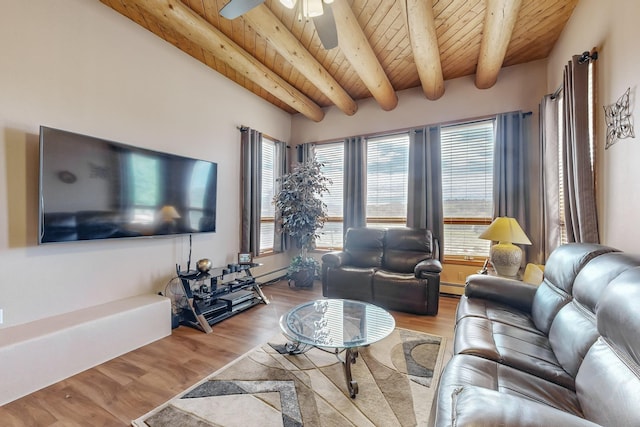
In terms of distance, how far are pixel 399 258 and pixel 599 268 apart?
7.75 ft

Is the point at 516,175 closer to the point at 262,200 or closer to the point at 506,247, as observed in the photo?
the point at 506,247

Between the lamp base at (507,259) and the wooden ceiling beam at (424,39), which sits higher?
the wooden ceiling beam at (424,39)

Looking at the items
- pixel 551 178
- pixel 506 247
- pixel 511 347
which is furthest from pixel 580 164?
pixel 511 347

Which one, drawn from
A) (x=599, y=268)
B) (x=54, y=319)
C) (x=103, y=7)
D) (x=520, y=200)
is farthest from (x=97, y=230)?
(x=520, y=200)

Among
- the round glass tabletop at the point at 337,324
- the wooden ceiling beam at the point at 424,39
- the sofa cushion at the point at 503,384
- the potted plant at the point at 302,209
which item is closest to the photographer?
the sofa cushion at the point at 503,384

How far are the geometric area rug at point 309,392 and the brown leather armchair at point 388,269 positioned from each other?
0.83 meters

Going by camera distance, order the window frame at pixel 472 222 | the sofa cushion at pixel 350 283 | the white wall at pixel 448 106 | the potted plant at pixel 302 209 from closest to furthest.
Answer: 1. the sofa cushion at pixel 350 283
2. the white wall at pixel 448 106
3. the window frame at pixel 472 222
4. the potted plant at pixel 302 209

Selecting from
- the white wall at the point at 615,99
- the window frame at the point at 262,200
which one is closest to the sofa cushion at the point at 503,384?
the white wall at the point at 615,99

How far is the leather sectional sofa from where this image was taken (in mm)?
824

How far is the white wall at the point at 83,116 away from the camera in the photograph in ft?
6.76

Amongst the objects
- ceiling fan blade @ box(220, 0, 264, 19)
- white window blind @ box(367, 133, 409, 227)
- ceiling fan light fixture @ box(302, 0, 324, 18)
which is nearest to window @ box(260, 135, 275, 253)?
white window blind @ box(367, 133, 409, 227)

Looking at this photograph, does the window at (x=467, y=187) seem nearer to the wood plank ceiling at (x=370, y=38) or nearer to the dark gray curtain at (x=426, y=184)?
the dark gray curtain at (x=426, y=184)

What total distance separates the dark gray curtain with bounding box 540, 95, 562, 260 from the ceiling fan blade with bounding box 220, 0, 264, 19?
3.09m

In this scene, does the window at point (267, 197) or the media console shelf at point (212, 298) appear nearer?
the media console shelf at point (212, 298)
